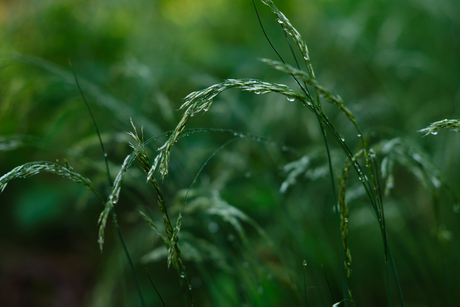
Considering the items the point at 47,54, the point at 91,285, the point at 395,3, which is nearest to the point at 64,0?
the point at 47,54

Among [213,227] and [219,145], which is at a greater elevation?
[219,145]

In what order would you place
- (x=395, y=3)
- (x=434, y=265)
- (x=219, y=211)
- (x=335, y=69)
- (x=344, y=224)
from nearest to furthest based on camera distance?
(x=344, y=224), (x=219, y=211), (x=434, y=265), (x=335, y=69), (x=395, y=3)

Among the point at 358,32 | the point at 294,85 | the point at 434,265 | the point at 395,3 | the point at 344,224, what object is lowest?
the point at 434,265

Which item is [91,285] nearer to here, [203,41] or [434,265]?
[434,265]

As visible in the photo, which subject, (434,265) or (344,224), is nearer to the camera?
(344,224)

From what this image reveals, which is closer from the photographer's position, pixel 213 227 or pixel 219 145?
pixel 213 227

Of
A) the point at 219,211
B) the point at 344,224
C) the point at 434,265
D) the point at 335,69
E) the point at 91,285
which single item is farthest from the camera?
the point at 335,69

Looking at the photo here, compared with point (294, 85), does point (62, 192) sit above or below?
below
